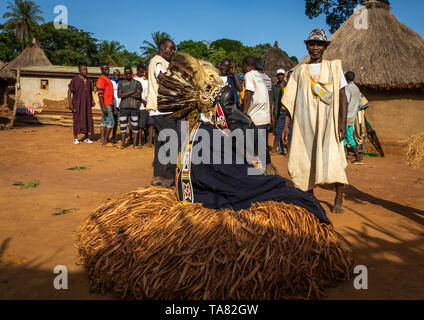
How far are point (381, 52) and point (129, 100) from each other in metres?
7.23

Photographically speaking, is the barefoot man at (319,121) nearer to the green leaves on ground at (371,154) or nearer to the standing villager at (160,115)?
the standing villager at (160,115)

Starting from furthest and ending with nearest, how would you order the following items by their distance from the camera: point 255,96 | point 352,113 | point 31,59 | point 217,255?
point 31,59
point 352,113
point 255,96
point 217,255

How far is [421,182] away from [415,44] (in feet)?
20.5

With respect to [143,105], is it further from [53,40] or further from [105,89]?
[53,40]

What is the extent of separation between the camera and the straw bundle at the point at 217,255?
2.35 m

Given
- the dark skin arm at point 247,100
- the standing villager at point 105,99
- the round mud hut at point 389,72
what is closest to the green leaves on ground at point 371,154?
the round mud hut at point 389,72

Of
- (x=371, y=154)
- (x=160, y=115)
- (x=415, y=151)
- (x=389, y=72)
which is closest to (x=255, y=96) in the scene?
(x=160, y=115)

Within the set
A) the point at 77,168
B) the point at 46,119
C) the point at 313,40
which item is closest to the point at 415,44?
the point at 313,40

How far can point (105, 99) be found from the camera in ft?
33.9

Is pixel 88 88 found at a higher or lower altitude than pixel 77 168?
higher

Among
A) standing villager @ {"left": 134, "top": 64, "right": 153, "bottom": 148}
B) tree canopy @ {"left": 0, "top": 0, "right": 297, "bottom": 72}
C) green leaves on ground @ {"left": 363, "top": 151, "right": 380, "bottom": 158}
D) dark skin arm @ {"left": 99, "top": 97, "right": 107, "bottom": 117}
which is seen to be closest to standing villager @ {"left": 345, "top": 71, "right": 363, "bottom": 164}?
green leaves on ground @ {"left": 363, "top": 151, "right": 380, "bottom": 158}

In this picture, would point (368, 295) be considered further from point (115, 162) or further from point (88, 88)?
point (88, 88)

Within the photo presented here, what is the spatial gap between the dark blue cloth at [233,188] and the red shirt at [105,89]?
7976mm
